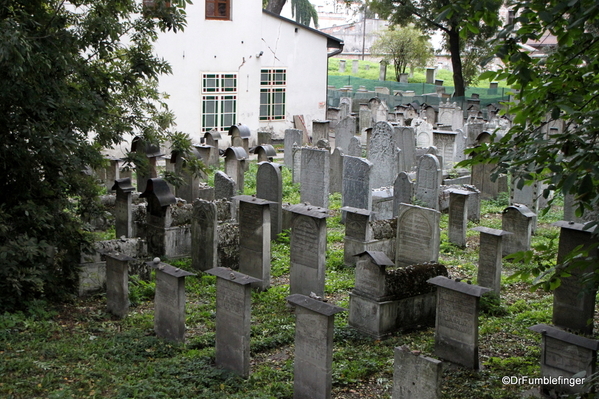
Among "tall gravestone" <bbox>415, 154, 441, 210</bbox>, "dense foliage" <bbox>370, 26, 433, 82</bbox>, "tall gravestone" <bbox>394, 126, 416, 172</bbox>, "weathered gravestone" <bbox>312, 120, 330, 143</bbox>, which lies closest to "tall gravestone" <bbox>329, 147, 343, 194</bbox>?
"tall gravestone" <bbox>394, 126, 416, 172</bbox>

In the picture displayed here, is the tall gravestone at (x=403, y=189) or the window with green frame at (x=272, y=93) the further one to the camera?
the window with green frame at (x=272, y=93)

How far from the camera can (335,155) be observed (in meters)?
17.6

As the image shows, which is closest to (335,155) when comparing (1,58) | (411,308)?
(411,308)

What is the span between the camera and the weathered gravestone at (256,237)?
1077 cm

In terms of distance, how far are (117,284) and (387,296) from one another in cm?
364

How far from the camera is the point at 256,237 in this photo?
35.7ft

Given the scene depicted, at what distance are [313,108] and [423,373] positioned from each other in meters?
22.8

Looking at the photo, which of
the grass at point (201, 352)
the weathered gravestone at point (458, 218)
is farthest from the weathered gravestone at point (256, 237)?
the weathered gravestone at point (458, 218)

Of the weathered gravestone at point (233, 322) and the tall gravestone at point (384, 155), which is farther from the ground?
the tall gravestone at point (384, 155)

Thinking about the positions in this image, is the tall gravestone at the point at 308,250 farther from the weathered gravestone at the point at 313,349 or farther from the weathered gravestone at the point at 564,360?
the weathered gravestone at the point at 564,360

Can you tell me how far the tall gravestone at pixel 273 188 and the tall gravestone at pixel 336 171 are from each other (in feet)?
14.3

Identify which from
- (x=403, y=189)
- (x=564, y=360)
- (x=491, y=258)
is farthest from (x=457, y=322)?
(x=403, y=189)

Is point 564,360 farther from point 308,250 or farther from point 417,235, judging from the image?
point 417,235

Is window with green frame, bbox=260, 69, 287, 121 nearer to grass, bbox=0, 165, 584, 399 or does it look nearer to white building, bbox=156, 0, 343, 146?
white building, bbox=156, 0, 343, 146
